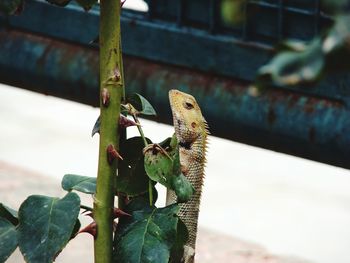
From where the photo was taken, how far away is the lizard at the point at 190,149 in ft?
8.84

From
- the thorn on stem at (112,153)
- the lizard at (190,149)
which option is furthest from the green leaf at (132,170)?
the lizard at (190,149)

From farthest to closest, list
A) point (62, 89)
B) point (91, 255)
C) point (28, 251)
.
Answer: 1. point (91, 255)
2. point (62, 89)
3. point (28, 251)

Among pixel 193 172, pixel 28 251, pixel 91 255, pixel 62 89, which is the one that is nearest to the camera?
pixel 28 251

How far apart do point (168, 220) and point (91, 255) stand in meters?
3.22

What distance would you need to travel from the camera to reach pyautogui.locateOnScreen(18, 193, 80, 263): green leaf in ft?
3.81

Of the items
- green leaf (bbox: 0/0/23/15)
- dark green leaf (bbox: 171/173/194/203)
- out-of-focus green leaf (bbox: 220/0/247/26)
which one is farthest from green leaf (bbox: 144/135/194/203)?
out-of-focus green leaf (bbox: 220/0/247/26)

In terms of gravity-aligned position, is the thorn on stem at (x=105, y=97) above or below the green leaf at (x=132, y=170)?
below

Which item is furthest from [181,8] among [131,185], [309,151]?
[131,185]

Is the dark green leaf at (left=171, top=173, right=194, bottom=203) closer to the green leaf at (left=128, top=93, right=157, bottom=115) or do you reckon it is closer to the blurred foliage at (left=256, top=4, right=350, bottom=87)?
the green leaf at (left=128, top=93, right=157, bottom=115)

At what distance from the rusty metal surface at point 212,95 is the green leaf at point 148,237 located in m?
0.93

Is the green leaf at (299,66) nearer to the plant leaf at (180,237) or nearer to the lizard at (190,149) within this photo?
the plant leaf at (180,237)

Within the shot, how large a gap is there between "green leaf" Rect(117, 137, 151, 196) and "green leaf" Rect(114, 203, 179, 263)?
78 millimetres

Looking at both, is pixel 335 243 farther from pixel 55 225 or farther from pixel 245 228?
pixel 55 225

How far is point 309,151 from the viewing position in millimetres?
2154
